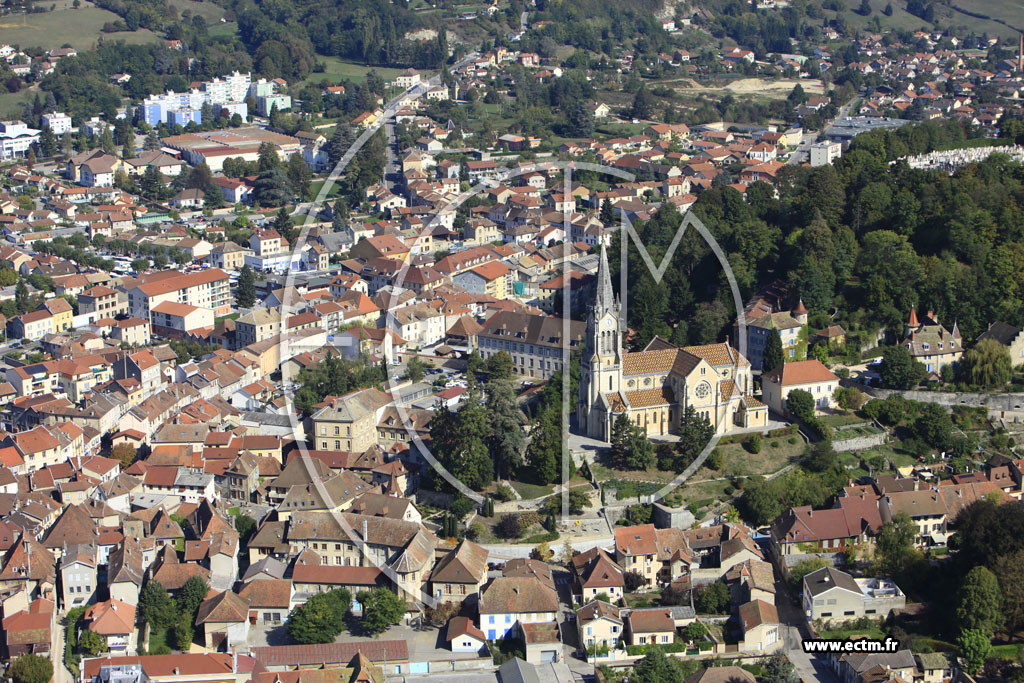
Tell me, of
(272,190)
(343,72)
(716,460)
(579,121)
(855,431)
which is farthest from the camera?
(343,72)

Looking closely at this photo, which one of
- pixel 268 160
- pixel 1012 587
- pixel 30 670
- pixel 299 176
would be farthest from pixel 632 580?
pixel 268 160

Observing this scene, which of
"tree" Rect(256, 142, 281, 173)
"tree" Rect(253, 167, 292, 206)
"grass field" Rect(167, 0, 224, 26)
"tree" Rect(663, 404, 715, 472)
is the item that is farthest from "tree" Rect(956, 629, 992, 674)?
"grass field" Rect(167, 0, 224, 26)

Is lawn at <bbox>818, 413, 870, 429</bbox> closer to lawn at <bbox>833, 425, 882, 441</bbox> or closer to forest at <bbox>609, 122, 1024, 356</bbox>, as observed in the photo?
lawn at <bbox>833, 425, 882, 441</bbox>

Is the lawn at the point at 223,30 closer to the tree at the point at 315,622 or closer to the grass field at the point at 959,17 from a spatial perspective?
the grass field at the point at 959,17

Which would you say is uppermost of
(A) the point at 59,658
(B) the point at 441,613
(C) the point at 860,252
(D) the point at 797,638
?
(C) the point at 860,252

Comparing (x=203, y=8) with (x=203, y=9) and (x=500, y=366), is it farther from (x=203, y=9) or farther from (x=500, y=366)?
(x=500, y=366)

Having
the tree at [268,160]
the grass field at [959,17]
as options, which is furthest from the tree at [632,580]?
the grass field at [959,17]

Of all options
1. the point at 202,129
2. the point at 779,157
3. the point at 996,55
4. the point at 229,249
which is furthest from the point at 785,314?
the point at 996,55
